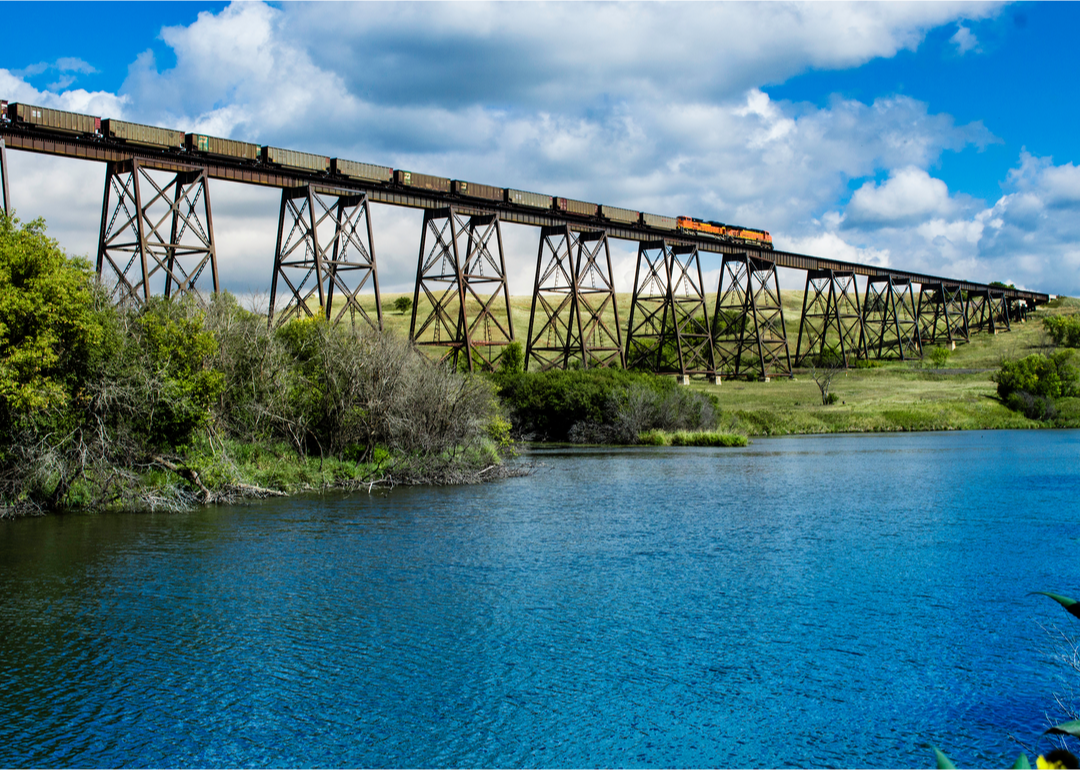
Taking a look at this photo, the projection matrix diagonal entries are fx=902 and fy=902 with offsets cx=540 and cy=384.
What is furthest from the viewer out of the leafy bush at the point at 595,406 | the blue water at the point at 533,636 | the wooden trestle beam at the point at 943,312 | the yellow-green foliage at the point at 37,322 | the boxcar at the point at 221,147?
the wooden trestle beam at the point at 943,312

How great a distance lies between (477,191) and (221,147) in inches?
483

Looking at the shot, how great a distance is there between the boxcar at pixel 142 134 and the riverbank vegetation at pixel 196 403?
8.01 meters

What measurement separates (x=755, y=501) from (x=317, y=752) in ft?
51.5

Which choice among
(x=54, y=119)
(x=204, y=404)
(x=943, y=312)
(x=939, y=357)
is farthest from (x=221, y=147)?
(x=943, y=312)

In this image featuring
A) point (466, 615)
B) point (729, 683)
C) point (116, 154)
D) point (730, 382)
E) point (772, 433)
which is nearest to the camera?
point (729, 683)

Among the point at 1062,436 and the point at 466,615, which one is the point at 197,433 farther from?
the point at 1062,436

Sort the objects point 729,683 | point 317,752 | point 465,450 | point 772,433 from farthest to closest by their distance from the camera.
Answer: point 772,433 → point 465,450 → point 729,683 → point 317,752

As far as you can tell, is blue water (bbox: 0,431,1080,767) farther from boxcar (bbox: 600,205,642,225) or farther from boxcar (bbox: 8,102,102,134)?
boxcar (bbox: 600,205,642,225)

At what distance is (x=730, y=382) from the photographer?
59.0 metres

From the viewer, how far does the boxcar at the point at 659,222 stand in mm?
49594

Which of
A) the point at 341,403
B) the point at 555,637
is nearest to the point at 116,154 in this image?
the point at 341,403

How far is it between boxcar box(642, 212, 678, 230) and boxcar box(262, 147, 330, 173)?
20.6 metres

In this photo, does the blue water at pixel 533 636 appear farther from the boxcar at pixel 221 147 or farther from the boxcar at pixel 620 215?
the boxcar at pixel 620 215

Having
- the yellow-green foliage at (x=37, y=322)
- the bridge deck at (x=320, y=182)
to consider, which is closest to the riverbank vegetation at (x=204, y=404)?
the yellow-green foliage at (x=37, y=322)
